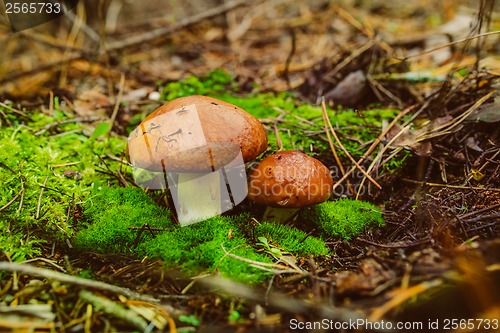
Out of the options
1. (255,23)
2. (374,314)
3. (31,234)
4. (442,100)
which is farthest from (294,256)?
(255,23)

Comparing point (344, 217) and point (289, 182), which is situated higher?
point (289, 182)

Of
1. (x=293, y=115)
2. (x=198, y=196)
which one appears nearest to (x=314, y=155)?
(x=293, y=115)

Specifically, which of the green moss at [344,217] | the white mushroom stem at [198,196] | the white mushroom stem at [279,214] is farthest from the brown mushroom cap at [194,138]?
the green moss at [344,217]

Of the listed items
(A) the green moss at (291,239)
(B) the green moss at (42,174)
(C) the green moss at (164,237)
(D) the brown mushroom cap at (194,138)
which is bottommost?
(A) the green moss at (291,239)

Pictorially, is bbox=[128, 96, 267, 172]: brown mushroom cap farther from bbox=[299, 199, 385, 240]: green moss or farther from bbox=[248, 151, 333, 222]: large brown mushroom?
bbox=[299, 199, 385, 240]: green moss

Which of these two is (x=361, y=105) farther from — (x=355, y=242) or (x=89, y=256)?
(x=89, y=256)

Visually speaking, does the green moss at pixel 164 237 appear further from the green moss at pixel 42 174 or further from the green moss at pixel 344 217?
the green moss at pixel 344 217

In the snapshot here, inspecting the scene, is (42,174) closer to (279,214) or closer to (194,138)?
(194,138)
